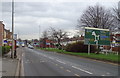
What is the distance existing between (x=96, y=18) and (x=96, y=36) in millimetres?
15433

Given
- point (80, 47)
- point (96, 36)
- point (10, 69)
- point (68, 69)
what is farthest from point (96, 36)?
point (10, 69)

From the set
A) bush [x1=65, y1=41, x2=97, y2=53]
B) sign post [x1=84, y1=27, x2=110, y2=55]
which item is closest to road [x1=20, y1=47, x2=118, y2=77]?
sign post [x1=84, y1=27, x2=110, y2=55]

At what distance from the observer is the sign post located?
39594 millimetres

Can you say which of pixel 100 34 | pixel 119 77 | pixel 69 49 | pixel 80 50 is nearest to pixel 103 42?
pixel 100 34

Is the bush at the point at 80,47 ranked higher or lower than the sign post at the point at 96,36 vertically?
lower

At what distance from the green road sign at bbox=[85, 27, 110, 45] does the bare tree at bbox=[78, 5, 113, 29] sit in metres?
12.6

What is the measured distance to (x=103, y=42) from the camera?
40594 millimetres

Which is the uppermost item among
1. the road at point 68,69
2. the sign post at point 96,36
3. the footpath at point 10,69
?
the sign post at point 96,36

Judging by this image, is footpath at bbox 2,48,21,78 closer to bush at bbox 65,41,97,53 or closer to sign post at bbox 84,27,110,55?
sign post at bbox 84,27,110,55

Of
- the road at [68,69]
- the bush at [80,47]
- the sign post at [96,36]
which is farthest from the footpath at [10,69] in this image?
the bush at [80,47]

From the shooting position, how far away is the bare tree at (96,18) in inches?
2127

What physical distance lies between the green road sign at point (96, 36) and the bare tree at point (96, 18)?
1264cm

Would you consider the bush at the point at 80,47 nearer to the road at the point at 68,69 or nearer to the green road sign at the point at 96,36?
the green road sign at the point at 96,36

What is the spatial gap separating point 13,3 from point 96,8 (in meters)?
31.2
